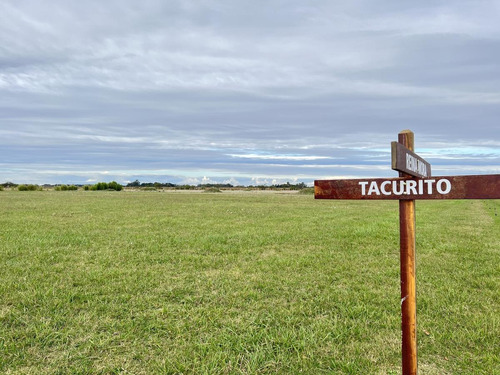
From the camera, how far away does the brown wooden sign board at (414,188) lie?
2.78 m

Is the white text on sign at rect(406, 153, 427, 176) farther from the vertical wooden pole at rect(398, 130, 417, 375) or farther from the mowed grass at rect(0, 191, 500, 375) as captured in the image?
the mowed grass at rect(0, 191, 500, 375)

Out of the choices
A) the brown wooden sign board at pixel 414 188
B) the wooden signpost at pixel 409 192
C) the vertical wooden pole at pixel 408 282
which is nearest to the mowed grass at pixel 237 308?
the vertical wooden pole at pixel 408 282

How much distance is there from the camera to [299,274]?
6863mm

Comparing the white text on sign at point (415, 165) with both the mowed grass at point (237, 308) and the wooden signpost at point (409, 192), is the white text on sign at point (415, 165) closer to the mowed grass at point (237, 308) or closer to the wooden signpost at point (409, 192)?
the wooden signpost at point (409, 192)

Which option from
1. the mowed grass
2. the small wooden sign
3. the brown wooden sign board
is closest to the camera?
the small wooden sign

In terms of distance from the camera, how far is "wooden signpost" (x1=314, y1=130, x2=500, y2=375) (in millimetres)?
2791

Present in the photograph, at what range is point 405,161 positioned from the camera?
2756 mm

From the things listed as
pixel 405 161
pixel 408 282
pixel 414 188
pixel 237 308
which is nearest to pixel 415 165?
pixel 414 188

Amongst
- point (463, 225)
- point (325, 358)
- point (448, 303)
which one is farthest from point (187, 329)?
point (463, 225)

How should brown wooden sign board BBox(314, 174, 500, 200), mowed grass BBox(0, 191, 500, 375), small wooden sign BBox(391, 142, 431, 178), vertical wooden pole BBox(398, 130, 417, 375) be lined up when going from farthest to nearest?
mowed grass BBox(0, 191, 500, 375)
vertical wooden pole BBox(398, 130, 417, 375)
brown wooden sign board BBox(314, 174, 500, 200)
small wooden sign BBox(391, 142, 431, 178)

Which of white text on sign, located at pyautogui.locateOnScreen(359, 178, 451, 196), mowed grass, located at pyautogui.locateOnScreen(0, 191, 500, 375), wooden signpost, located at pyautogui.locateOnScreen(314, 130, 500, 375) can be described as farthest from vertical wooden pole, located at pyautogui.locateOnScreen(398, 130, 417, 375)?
mowed grass, located at pyautogui.locateOnScreen(0, 191, 500, 375)

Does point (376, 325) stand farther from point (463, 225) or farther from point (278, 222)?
point (463, 225)

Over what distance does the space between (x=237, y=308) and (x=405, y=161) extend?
335cm

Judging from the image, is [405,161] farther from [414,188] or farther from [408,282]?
[408,282]
